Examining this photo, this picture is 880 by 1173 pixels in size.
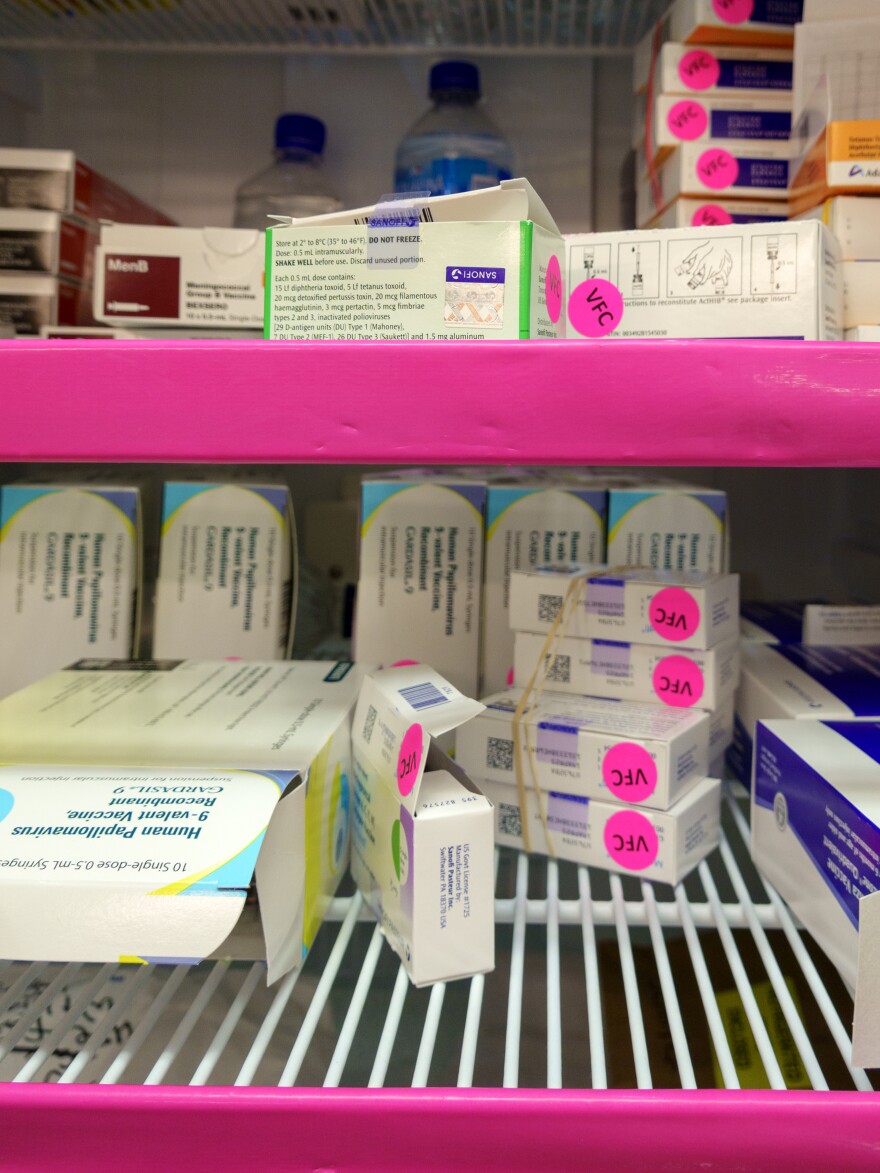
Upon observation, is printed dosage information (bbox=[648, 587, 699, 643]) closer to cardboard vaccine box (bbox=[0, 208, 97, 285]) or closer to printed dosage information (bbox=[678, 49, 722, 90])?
printed dosage information (bbox=[678, 49, 722, 90])

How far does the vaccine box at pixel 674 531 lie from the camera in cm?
86

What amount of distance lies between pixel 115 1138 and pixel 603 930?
434 mm

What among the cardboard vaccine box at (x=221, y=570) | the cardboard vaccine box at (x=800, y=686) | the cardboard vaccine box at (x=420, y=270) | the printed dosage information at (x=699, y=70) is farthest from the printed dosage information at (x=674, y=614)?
the printed dosage information at (x=699, y=70)

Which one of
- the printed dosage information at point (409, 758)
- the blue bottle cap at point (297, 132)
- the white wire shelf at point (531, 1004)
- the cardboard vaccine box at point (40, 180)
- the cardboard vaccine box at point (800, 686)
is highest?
the blue bottle cap at point (297, 132)

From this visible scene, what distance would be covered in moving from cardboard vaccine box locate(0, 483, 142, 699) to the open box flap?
32 cm

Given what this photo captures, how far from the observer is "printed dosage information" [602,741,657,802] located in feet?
2.19

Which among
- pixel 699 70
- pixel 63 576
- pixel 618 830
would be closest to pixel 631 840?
pixel 618 830

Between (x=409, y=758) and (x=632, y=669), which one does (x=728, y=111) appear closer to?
(x=632, y=669)

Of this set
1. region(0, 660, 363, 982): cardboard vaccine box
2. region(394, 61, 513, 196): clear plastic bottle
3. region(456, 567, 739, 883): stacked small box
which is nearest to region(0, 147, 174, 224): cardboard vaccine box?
region(394, 61, 513, 196): clear plastic bottle

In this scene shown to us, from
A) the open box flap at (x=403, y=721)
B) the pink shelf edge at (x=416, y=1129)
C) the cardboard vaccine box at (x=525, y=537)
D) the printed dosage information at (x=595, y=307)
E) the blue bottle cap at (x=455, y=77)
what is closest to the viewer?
the pink shelf edge at (x=416, y=1129)

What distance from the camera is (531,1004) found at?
81 cm

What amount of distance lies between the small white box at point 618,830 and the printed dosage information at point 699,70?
0.60m

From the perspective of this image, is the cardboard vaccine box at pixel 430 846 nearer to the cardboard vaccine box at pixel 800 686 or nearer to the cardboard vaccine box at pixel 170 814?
the cardboard vaccine box at pixel 170 814

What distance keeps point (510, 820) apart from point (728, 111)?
632 mm
